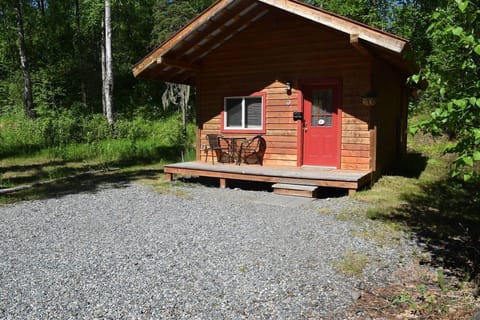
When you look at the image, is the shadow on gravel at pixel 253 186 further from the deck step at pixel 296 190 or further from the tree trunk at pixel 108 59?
the tree trunk at pixel 108 59

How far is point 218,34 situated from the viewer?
909 centimetres

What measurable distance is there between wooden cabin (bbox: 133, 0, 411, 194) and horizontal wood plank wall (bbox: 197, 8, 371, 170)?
0.02 metres

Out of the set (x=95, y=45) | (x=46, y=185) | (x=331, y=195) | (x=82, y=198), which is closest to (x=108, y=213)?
(x=82, y=198)

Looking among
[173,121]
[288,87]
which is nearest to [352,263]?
[288,87]

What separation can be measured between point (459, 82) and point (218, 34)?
275 inches

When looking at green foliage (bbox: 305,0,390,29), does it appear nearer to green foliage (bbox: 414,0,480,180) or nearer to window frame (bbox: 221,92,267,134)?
window frame (bbox: 221,92,267,134)

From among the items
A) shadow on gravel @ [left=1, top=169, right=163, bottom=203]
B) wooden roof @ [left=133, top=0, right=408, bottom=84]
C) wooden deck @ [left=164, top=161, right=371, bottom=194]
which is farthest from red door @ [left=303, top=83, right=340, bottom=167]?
shadow on gravel @ [left=1, top=169, right=163, bottom=203]

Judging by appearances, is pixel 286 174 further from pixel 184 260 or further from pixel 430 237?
pixel 184 260

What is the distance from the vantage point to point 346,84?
8.14 metres

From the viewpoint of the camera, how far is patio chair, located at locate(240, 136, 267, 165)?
9.15 metres

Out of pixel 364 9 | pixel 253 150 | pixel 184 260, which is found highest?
pixel 364 9

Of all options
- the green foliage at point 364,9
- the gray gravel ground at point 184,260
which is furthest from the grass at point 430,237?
the green foliage at point 364,9

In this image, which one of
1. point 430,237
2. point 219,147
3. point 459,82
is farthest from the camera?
point 219,147

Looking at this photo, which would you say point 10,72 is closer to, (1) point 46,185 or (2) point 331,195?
(1) point 46,185
